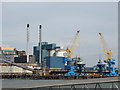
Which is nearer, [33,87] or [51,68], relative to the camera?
[33,87]

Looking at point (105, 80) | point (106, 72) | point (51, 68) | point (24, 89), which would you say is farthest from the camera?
point (51, 68)

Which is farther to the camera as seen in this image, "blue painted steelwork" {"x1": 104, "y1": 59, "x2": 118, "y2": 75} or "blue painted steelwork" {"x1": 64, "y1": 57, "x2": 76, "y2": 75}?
"blue painted steelwork" {"x1": 64, "y1": 57, "x2": 76, "y2": 75}

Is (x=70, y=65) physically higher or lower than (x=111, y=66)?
higher

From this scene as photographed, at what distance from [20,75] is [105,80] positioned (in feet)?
440

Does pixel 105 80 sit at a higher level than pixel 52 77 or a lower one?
higher

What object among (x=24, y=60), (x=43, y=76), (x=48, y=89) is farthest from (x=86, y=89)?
(x=24, y=60)

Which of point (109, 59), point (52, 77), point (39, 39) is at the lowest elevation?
point (52, 77)

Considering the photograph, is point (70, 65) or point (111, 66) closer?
point (111, 66)

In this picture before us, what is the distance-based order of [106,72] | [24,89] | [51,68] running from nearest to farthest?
[24,89] < [106,72] < [51,68]

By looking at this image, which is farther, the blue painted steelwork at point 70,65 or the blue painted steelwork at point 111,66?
the blue painted steelwork at point 70,65

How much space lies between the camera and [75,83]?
1866 centimetres

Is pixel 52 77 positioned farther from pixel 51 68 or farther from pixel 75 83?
pixel 75 83

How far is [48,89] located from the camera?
717 inches

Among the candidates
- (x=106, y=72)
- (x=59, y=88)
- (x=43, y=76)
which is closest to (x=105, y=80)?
(x=59, y=88)
